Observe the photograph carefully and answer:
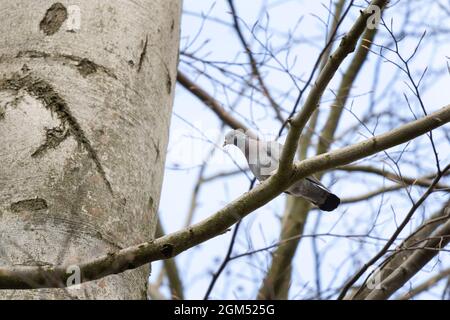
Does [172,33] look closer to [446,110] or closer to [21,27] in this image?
[21,27]

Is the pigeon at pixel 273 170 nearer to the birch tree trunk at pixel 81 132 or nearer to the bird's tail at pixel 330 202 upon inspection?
the bird's tail at pixel 330 202

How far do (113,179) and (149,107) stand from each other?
379 mm

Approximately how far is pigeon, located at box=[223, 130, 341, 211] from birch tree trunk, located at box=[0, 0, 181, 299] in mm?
1485

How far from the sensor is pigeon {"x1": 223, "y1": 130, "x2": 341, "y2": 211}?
13.1 ft

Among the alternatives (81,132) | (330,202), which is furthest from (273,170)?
(81,132)

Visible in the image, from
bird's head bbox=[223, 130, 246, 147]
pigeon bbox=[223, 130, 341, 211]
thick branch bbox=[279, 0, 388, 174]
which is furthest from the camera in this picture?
bird's head bbox=[223, 130, 246, 147]

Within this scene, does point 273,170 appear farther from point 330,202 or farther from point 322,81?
point 322,81

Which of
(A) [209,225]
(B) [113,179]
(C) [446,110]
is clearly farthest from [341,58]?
(B) [113,179]

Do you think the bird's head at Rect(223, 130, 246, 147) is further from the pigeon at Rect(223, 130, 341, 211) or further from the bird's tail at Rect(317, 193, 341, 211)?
the bird's tail at Rect(317, 193, 341, 211)

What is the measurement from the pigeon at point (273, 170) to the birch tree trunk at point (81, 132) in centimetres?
148

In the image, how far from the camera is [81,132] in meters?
2.21

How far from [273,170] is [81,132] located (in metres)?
1.99

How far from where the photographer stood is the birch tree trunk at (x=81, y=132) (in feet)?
6.57

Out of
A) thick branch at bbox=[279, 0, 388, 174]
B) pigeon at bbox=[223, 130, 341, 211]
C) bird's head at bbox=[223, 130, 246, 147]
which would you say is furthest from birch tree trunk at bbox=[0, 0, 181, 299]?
bird's head at bbox=[223, 130, 246, 147]
